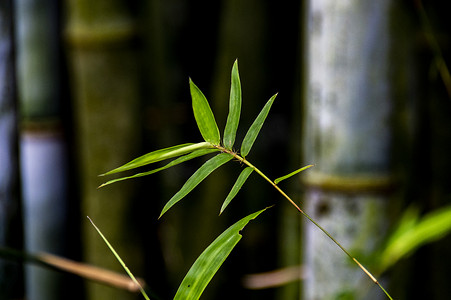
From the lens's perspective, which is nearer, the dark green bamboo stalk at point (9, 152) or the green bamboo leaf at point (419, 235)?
the green bamboo leaf at point (419, 235)

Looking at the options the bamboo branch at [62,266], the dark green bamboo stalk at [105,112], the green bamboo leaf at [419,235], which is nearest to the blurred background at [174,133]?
the dark green bamboo stalk at [105,112]

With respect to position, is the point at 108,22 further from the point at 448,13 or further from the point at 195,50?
the point at 448,13

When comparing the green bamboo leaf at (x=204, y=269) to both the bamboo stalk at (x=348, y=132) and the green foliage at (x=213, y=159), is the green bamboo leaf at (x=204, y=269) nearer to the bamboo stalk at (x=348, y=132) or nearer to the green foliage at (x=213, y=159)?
the green foliage at (x=213, y=159)

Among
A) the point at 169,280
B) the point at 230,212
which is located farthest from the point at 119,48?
the point at 169,280

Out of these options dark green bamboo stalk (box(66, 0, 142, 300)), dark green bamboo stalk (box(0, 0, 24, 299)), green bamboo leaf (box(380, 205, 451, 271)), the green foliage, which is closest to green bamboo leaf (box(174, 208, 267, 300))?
the green foliage

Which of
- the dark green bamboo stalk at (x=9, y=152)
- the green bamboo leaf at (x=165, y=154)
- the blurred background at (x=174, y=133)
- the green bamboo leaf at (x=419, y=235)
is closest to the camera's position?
the green bamboo leaf at (x=165, y=154)

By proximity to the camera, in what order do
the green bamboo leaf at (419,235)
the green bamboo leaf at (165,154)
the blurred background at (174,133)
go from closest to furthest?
the green bamboo leaf at (165,154), the green bamboo leaf at (419,235), the blurred background at (174,133)
